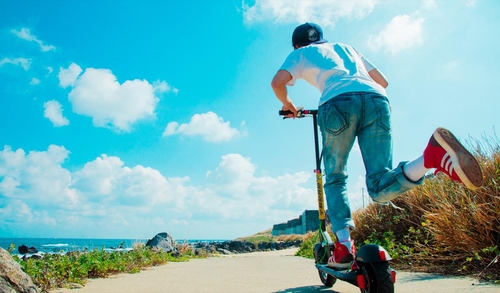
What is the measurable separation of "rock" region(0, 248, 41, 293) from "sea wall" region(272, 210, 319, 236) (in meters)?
19.3

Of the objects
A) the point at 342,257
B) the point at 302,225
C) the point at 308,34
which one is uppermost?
the point at 308,34

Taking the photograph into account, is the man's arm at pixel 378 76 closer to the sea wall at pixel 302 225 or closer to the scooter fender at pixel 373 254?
the scooter fender at pixel 373 254

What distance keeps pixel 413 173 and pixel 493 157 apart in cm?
309

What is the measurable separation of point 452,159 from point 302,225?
25.6 m

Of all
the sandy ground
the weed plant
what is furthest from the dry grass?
the sandy ground

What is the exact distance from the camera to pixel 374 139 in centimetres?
271

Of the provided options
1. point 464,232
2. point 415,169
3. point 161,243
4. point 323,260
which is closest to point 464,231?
point 464,232

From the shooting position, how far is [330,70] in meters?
2.96

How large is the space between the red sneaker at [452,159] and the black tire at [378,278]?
0.67m

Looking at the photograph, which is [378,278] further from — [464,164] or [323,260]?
[323,260]

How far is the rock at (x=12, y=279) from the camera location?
255 cm

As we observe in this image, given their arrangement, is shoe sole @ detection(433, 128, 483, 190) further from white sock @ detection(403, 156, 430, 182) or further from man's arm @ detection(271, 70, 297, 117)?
man's arm @ detection(271, 70, 297, 117)

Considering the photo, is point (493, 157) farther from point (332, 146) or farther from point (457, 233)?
point (332, 146)

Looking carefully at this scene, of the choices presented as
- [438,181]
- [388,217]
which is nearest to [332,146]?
[438,181]
